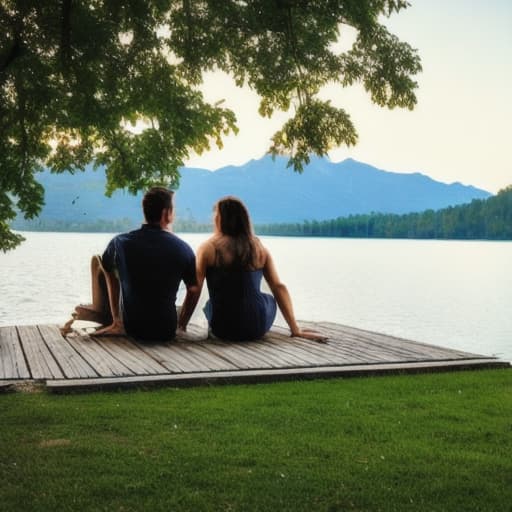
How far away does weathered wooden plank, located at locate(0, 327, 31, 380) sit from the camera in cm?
637

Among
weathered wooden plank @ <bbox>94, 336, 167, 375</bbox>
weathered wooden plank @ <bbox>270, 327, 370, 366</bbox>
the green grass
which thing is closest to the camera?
the green grass

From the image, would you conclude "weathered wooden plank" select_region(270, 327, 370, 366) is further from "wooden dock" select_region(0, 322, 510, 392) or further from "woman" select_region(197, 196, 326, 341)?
"woman" select_region(197, 196, 326, 341)

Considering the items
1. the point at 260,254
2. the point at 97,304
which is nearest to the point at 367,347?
the point at 260,254

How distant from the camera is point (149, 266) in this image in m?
7.98

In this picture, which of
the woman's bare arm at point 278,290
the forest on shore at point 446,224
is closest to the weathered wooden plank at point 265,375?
the woman's bare arm at point 278,290

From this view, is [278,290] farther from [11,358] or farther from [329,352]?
[11,358]

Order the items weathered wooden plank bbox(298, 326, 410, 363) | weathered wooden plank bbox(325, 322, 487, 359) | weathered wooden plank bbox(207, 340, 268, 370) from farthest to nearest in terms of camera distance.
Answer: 1. weathered wooden plank bbox(325, 322, 487, 359)
2. weathered wooden plank bbox(298, 326, 410, 363)
3. weathered wooden plank bbox(207, 340, 268, 370)

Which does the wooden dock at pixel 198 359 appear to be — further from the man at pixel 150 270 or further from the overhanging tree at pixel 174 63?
the overhanging tree at pixel 174 63

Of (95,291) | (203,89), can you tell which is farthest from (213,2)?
(95,291)

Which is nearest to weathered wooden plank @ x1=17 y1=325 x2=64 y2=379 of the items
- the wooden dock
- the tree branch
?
the wooden dock

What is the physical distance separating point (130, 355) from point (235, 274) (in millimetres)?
1723

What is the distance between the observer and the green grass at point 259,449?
11.8 ft

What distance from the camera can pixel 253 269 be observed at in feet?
27.6

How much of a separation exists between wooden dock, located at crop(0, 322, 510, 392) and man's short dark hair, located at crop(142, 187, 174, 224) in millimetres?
1549
